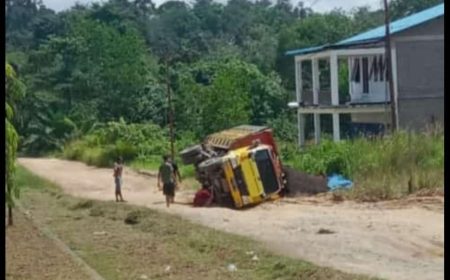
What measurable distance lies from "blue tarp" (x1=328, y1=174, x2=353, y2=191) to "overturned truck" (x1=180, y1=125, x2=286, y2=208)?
1.71 m

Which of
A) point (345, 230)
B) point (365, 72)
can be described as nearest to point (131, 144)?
point (365, 72)

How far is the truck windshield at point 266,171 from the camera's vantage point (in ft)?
71.9

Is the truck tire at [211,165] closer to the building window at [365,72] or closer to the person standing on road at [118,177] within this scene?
the person standing on road at [118,177]

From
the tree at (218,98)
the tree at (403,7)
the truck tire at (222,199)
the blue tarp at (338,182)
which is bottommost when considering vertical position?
the truck tire at (222,199)

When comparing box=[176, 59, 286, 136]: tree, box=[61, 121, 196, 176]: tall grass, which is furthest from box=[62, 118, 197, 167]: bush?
box=[176, 59, 286, 136]: tree

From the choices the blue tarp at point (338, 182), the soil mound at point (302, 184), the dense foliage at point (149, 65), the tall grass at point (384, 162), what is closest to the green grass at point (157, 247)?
the soil mound at point (302, 184)

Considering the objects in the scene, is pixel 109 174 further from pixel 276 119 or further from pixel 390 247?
pixel 390 247

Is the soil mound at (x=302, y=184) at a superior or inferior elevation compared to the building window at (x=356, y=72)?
inferior

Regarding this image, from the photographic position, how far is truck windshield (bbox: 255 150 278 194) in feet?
71.9

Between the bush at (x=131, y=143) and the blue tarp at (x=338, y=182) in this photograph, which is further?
the bush at (x=131, y=143)

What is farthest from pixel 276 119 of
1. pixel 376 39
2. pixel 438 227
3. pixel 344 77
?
pixel 438 227

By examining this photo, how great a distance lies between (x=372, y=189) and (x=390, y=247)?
27.3ft

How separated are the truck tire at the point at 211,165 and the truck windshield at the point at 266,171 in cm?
81

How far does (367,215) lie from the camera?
64.1 feet
